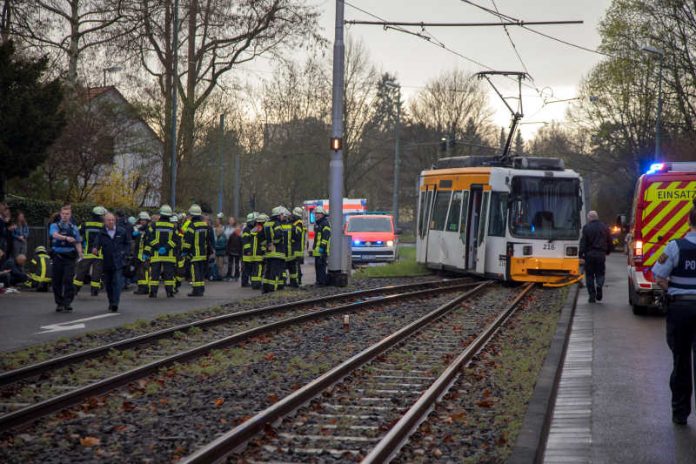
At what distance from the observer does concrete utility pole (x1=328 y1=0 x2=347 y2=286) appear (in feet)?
81.1

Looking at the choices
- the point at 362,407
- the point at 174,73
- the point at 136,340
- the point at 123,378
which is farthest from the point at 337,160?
the point at 362,407

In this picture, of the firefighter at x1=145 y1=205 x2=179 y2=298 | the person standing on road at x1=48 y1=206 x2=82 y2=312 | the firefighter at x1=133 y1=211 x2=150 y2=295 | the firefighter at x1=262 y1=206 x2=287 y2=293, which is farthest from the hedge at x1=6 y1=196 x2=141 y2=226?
the person standing on road at x1=48 y1=206 x2=82 y2=312

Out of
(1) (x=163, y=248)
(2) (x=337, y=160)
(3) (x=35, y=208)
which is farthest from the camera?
(3) (x=35, y=208)

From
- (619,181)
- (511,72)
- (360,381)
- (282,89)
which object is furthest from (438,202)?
(619,181)

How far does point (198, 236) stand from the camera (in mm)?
22312

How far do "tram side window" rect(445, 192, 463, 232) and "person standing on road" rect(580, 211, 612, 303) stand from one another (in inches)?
246

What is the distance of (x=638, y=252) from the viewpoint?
1828 cm


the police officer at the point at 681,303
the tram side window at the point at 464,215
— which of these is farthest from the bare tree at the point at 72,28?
the police officer at the point at 681,303

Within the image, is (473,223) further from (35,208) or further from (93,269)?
(35,208)

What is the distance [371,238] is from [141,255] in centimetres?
1852

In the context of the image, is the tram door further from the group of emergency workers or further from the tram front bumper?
the group of emergency workers

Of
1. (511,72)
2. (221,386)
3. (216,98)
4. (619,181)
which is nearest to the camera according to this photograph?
(221,386)

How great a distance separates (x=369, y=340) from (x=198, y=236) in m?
8.33

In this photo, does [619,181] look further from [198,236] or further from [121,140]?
[198,236]
